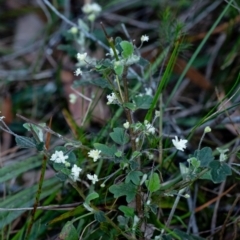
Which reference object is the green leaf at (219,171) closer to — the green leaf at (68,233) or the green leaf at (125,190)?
the green leaf at (125,190)

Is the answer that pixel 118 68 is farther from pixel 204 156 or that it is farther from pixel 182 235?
pixel 182 235

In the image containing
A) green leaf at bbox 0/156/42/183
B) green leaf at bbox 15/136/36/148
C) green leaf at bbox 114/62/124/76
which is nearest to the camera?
green leaf at bbox 114/62/124/76

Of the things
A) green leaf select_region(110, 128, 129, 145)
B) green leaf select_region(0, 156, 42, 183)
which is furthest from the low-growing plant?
green leaf select_region(0, 156, 42, 183)

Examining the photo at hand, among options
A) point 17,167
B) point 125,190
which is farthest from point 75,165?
point 17,167

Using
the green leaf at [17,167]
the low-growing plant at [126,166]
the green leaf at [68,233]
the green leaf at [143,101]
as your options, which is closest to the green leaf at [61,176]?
the low-growing plant at [126,166]

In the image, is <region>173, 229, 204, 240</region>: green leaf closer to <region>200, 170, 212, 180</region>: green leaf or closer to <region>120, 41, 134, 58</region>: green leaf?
<region>200, 170, 212, 180</region>: green leaf

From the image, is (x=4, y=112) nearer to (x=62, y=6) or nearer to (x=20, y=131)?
(x=20, y=131)
